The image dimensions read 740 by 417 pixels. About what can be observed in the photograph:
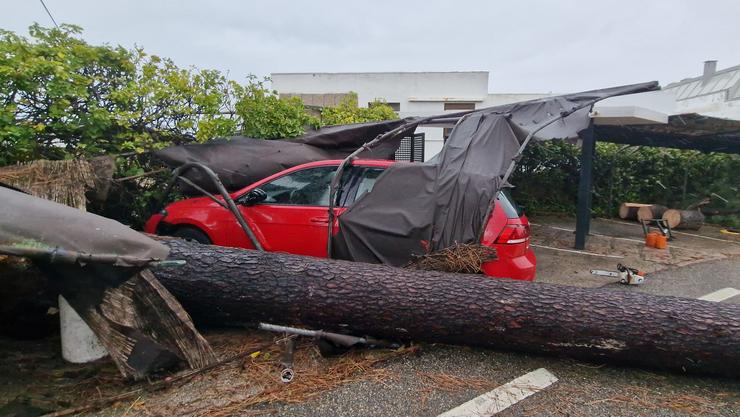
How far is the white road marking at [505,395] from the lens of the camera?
8.74 ft

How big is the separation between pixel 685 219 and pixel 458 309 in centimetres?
Answer: 1002

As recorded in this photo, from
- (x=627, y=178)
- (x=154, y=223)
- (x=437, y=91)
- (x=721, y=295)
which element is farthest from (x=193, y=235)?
(x=437, y=91)

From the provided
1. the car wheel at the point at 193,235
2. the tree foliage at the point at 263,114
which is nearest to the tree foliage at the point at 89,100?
the tree foliage at the point at 263,114

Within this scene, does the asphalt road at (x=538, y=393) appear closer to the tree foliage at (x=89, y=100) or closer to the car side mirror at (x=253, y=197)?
the car side mirror at (x=253, y=197)

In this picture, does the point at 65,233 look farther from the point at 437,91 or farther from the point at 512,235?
the point at 437,91

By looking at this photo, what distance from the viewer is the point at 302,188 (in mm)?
4742

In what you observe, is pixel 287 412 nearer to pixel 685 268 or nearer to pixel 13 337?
pixel 13 337

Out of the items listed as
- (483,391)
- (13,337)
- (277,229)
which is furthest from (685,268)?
(13,337)

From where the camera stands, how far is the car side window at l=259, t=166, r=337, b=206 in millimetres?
4637

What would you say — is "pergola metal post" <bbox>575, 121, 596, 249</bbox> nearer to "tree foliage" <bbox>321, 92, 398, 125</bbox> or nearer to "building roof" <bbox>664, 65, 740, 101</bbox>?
"tree foliage" <bbox>321, 92, 398, 125</bbox>

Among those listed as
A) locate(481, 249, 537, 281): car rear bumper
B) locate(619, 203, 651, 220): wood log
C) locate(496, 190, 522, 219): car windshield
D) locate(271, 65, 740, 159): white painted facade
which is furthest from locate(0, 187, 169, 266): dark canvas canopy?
locate(271, 65, 740, 159): white painted facade

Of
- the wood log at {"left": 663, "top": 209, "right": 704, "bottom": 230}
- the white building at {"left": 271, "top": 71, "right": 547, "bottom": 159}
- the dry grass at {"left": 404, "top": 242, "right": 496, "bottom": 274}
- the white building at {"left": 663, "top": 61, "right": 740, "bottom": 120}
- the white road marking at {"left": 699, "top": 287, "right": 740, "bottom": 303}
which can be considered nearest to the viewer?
the dry grass at {"left": 404, "top": 242, "right": 496, "bottom": 274}

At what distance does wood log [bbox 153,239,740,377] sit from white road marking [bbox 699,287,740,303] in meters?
2.37

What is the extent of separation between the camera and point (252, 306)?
3.48 metres
